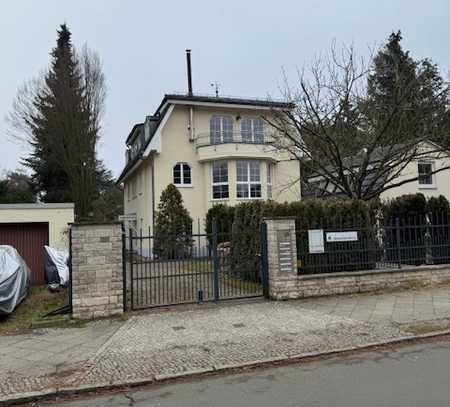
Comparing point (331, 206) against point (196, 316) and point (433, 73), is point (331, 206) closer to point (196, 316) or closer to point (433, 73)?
point (196, 316)

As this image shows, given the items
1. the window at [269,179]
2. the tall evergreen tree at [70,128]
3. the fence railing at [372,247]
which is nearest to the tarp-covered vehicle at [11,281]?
the fence railing at [372,247]

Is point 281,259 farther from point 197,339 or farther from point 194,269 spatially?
point 197,339

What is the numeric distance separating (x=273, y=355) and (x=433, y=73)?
45.7 feet

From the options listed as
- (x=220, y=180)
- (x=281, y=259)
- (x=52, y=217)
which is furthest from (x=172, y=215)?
(x=281, y=259)

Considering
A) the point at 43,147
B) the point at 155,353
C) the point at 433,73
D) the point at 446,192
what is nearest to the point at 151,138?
the point at 43,147

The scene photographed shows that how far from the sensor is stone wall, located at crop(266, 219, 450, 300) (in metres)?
10.1

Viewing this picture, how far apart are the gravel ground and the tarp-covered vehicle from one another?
118 inches

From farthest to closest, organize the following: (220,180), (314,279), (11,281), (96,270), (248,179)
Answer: (220,180) < (248,179) < (314,279) < (11,281) < (96,270)

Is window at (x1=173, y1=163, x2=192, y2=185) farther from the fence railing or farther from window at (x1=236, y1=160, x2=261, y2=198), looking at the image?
the fence railing

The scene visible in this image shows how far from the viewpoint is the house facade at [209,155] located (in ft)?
76.8

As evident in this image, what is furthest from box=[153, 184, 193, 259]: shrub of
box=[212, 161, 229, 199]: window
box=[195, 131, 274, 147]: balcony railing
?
box=[195, 131, 274, 147]: balcony railing

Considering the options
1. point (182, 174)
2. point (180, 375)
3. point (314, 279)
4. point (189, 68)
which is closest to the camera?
point (180, 375)

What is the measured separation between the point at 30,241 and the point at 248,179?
40.0 ft

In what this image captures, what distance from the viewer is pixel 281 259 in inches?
398
